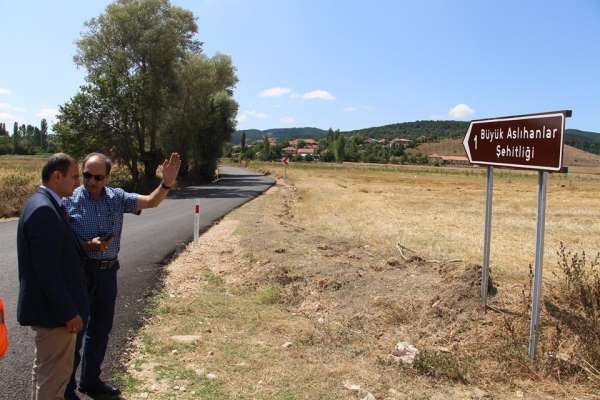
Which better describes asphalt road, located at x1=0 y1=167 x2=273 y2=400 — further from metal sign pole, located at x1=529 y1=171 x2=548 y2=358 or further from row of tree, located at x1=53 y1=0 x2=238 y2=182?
row of tree, located at x1=53 y1=0 x2=238 y2=182

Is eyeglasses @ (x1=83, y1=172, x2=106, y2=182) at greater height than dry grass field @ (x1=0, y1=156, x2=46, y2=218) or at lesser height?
greater

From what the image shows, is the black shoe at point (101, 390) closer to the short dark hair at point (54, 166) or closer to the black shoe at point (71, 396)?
the black shoe at point (71, 396)

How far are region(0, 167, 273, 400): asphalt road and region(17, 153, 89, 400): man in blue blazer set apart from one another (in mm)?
844

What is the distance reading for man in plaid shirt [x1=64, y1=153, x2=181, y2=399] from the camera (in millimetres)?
3756

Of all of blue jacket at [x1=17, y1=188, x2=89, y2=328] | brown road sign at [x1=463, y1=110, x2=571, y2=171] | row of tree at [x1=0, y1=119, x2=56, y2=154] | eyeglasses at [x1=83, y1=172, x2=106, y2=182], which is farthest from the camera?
row of tree at [x1=0, y1=119, x2=56, y2=154]

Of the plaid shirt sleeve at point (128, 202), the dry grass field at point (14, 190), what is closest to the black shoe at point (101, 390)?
the plaid shirt sleeve at point (128, 202)

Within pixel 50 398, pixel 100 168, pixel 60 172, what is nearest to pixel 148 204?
pixel 100 168

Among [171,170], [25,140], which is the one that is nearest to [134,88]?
[171,170]

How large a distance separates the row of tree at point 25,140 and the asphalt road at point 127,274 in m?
99.8

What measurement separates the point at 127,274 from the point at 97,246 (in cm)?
458

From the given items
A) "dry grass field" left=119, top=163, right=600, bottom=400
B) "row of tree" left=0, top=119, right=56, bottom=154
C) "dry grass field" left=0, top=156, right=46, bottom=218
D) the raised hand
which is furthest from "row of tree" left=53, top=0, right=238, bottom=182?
"row of tree" left=0, top=119, right=56, bottom=154

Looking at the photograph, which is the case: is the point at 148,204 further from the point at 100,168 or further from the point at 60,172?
the point at 60,172

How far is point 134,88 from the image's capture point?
1210 inches

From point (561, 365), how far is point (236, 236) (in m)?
8.30
